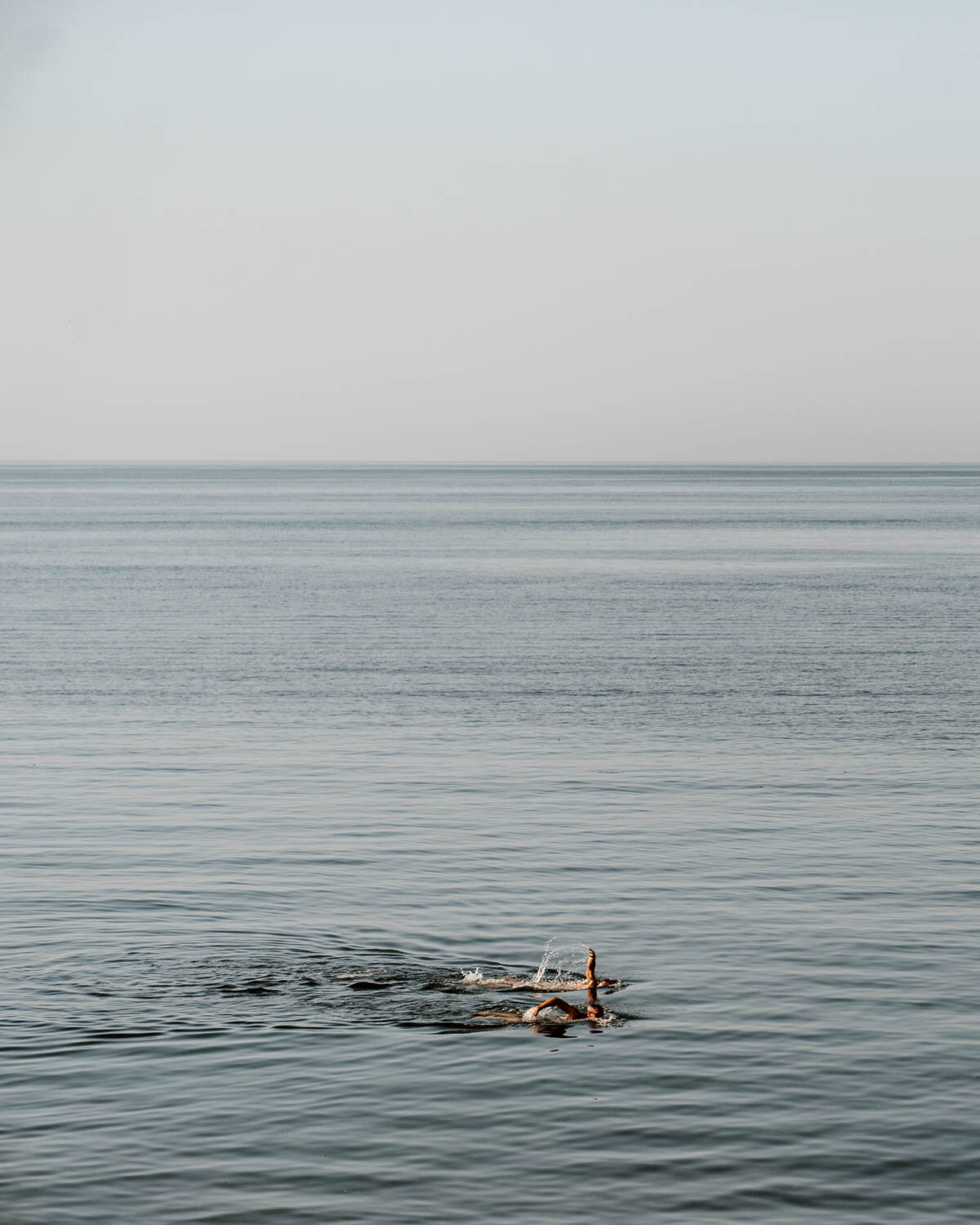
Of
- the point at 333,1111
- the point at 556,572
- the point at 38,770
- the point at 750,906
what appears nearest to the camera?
the point at 333,1111

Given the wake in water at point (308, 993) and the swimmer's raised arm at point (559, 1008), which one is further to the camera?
the wake in water at point (308, 993)

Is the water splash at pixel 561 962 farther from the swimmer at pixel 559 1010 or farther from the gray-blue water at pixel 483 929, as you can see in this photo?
the swimmer at pixel 559 1010

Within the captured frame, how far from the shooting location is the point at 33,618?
297 ft

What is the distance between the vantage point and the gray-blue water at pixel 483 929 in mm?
20766

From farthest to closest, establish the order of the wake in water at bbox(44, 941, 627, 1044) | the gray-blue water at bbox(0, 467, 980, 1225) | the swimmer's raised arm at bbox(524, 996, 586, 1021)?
the wake in water at bbox(44, 941, 627, 1044)
the swimmer's raised arm at bbox(524, 996, 586, 1021)
the gray-blue water at bbox(0, 467, 980, 1225)

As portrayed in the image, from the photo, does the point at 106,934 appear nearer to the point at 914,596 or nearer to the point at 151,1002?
the point at 151,1002

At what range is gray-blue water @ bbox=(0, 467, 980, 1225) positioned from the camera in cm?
2077

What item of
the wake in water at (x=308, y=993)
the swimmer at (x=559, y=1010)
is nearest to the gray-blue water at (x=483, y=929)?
the wake in water at (x=308, y=993)

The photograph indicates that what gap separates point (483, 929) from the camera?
102 feet

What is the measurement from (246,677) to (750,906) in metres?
37.6

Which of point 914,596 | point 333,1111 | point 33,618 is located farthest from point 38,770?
point 914,596

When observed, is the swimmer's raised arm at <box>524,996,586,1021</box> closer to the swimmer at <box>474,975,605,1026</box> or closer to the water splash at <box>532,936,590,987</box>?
the swimmer at <box>474,975,605,1026</box>

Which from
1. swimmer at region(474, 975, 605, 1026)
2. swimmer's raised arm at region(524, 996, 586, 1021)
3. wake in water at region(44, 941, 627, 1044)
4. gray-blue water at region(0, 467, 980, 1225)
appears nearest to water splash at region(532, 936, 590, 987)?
wake in water at region(44, 941, 627, 1044)

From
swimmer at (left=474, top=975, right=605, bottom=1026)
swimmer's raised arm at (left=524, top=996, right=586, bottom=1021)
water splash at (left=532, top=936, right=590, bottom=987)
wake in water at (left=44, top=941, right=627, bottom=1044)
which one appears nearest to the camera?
swimmer's raised arm at (left=524, top=996, right=586, bottom=1021)
